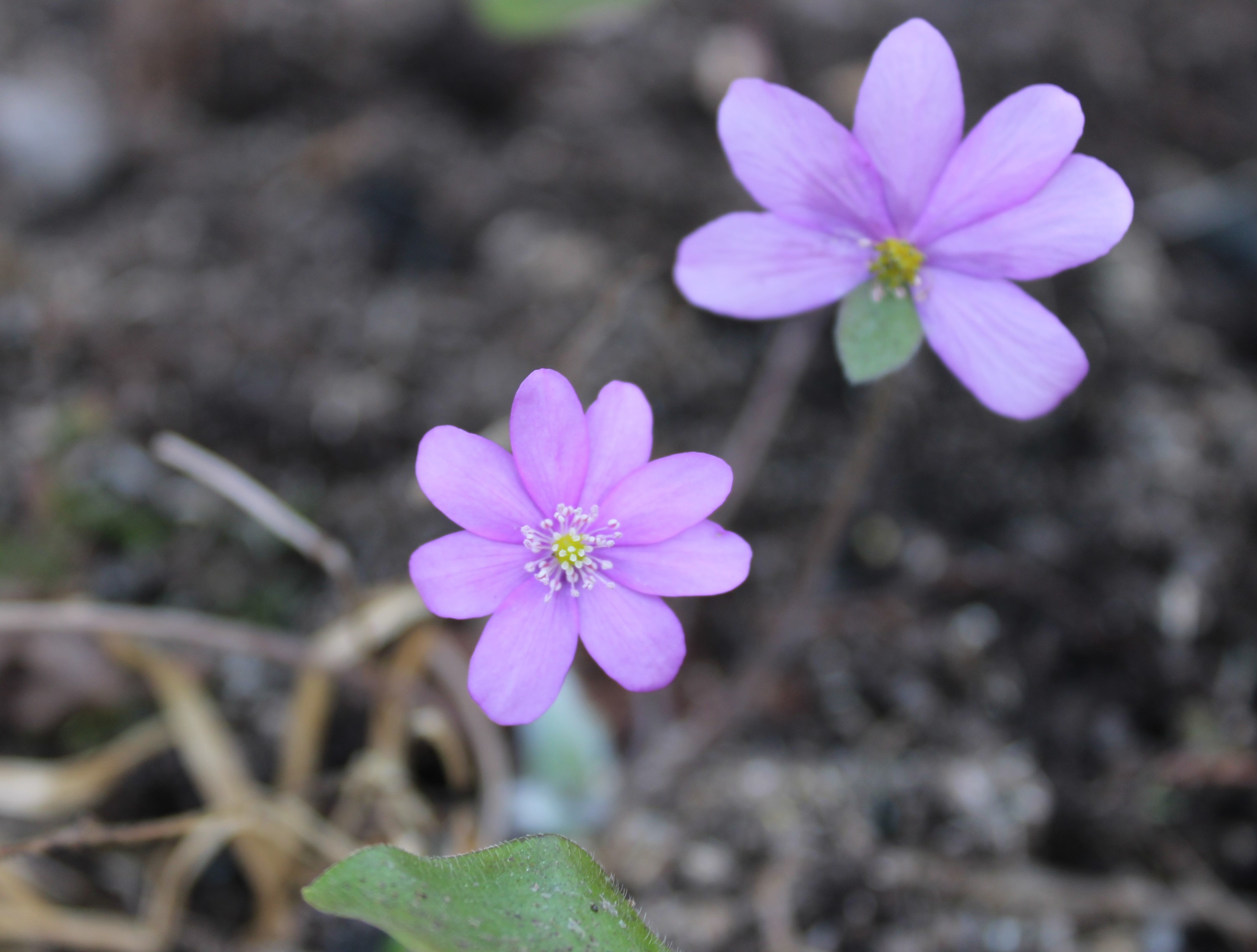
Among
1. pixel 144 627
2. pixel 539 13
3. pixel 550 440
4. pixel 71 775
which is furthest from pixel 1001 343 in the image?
pixel 71 775

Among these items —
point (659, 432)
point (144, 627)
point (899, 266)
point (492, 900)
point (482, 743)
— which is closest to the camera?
point (492, 900)

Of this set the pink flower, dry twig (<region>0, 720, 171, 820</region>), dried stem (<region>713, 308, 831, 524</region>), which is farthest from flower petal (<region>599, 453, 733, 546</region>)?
dry twig (<region>0, 720, 171, 820</region>)

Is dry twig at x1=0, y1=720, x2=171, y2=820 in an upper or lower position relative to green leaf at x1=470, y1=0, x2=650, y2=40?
lower

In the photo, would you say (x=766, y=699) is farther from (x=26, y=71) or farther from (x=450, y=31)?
(x=26, y=71)

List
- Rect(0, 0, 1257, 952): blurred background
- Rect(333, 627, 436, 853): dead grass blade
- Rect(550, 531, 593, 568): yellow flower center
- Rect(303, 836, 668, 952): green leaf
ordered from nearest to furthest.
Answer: Rect(303, 836, 668, 952): green leaf < Rect(550, 531, 593, 568): yellow flower center < Rect(333, 627, 436, 853): dead grass blade < Rect(0, 0, 1257, 952): blurred background

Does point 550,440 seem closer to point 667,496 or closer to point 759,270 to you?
point 667,496

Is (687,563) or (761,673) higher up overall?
(761,673)

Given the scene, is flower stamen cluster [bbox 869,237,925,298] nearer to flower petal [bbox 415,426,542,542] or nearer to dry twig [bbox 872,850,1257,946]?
flower petal [bbox 415,426,542,542]

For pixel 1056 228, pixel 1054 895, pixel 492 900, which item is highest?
pixel 1056 228
